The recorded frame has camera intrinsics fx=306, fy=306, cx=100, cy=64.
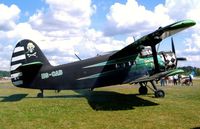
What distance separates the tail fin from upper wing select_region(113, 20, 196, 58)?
18.0 feet

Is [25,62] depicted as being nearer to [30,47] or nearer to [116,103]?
[30,47]

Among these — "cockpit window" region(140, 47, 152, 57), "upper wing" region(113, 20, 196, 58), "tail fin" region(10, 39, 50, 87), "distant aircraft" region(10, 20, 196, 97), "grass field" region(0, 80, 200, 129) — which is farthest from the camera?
"cockpit window" region(140, 47, 152, 57)

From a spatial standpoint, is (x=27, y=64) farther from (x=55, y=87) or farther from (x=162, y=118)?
(x=162, y=118)

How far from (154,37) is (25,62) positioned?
911 centimetres

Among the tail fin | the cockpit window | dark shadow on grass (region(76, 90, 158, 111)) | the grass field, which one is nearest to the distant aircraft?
the tail fin

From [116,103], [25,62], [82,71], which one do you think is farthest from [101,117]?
[25,62]

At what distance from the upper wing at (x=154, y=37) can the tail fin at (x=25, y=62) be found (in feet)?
18.0

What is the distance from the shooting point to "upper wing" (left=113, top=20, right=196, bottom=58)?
650 inches

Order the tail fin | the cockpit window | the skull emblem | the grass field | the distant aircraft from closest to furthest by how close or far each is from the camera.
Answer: the grass field → the tail fin → the distant aircraft → the skull emblem → the cockpit window

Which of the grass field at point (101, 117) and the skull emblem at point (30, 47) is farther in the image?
the skull emblem at point (30, 47)

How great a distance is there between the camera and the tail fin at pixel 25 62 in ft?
69.2

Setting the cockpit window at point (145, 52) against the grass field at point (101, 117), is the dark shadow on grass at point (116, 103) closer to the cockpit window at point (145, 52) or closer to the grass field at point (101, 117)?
the grass field at point (101, 117)

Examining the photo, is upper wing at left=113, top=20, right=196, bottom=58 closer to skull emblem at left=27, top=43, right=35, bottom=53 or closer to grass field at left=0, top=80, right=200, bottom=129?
grass field at left=0, top=80, right=200, bottom=129

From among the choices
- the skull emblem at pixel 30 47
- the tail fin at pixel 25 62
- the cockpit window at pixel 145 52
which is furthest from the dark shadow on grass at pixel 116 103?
the skull emblem at pixel 30 47
